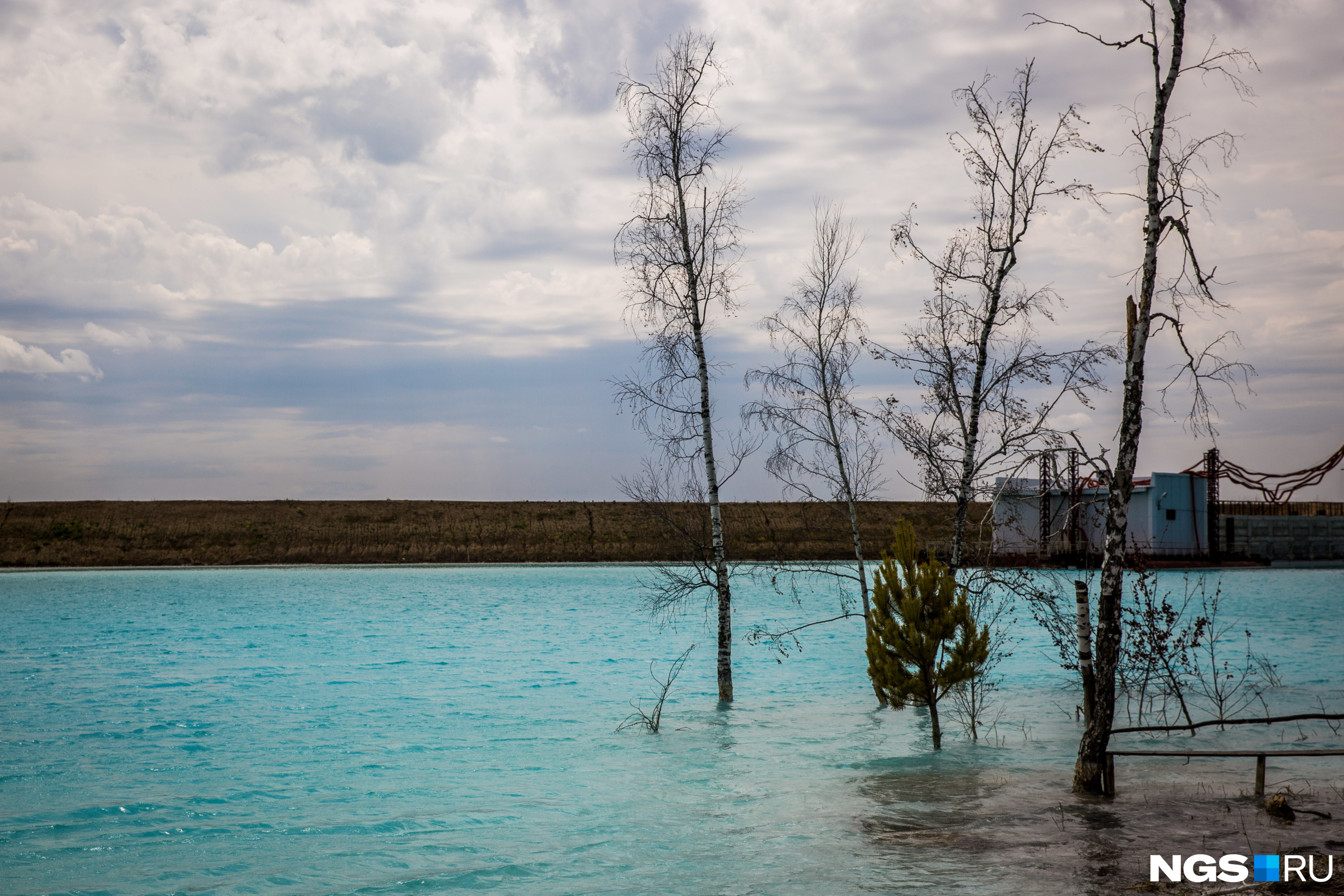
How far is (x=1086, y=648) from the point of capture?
425 inches

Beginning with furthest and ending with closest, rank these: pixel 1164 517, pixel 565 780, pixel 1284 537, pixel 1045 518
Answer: pixel 1284 537
pixel 1164 517
pixel 1045 518
pixel 565 780

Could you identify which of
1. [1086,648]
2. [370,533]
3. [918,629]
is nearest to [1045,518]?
[918,629]

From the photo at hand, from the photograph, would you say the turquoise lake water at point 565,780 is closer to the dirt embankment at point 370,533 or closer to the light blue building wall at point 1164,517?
the light blue building wall at point 1164,517

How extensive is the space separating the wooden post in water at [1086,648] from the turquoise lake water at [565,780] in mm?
1199

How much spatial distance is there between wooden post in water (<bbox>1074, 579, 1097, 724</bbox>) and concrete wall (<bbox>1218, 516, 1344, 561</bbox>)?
6655 cm

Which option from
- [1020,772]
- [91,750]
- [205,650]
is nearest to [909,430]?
[1020,772]

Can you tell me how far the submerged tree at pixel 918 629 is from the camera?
44.6 ft

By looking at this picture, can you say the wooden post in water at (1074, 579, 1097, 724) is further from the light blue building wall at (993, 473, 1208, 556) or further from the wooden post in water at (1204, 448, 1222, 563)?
the wooden post in water at (1204, 448, 1222, 563)

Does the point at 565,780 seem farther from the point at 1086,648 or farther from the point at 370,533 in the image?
the point at 370,533

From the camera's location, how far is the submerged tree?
13.6m

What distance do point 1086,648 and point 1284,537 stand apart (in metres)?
74.1

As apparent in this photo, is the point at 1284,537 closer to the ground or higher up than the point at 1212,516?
closer to the ground

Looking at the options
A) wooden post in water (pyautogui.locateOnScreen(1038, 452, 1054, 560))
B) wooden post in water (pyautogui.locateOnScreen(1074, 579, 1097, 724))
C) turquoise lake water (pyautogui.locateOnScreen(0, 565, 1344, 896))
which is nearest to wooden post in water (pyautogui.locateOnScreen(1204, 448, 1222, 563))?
wooden post in water (pyautogui.locateOnScreen(1038, 452, 1054, 560))

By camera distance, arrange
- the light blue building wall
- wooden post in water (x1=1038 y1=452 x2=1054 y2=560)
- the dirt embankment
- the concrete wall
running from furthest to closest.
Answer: the dirt embankment < the concrete wall < the light blue building wall < wooden post in water (x1=1038 y1=452 x2=1054 y2=560)
